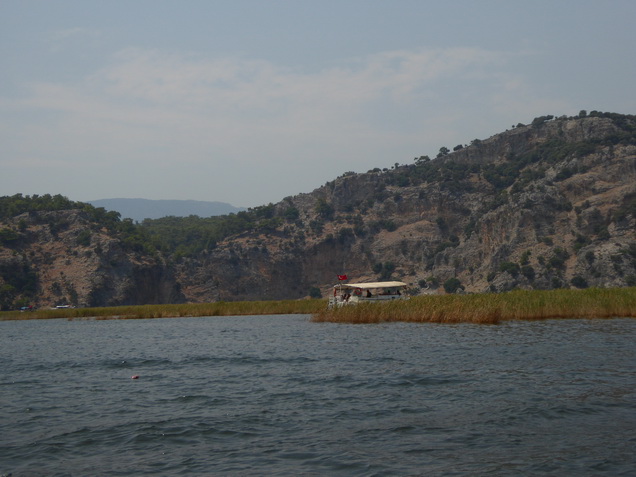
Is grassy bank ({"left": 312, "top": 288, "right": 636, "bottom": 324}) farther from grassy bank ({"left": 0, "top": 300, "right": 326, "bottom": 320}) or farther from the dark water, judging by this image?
grassy bank ({"left": 0, "top": 300, "right": 326, "bottom": 320})

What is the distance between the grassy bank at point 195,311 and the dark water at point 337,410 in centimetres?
3503

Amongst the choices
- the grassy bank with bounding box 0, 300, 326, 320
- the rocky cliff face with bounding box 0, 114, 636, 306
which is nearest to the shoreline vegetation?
the grassy bank with bounding box 0, 300, 326, 320

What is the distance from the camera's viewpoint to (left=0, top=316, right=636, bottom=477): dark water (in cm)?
1249

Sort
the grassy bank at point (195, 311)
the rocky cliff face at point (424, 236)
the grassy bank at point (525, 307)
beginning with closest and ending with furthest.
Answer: the grassy bank at point (525, 307) < the grassy bank at point (195, 311) < the rocky cliff face at point (424, 236)

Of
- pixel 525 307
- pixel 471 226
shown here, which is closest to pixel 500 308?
pixel 525 307

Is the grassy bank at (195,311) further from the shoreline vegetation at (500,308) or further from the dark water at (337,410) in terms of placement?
the dark water at (337,410)

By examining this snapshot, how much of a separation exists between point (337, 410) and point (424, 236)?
131518 mm

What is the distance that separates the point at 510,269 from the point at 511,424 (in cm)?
10184

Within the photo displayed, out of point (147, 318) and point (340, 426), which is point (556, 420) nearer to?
point (340, 426)

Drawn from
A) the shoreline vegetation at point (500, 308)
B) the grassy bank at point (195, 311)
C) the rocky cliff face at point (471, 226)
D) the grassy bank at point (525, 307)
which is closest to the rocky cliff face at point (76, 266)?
the rocky cliff face at point (471, 226)

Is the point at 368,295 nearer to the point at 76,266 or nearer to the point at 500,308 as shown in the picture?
the point at 500,308

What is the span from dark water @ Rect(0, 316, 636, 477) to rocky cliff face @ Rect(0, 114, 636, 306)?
3214 inches

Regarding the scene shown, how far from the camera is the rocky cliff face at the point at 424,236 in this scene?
113 m

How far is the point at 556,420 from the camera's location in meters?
15.0
